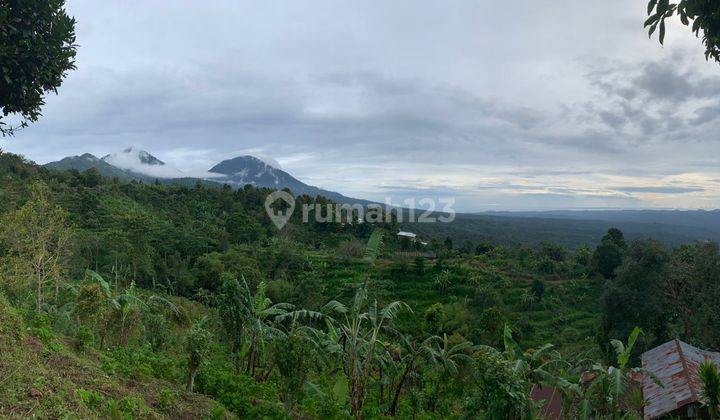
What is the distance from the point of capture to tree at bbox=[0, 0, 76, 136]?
17.5 feet

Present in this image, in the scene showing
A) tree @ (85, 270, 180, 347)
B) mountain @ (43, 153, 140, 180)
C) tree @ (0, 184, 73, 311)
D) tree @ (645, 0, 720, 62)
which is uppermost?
mountain @ (43, 153, 140, 180)

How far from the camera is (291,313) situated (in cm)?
941

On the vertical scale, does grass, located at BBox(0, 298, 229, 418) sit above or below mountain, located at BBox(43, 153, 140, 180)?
below

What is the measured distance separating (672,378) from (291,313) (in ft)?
38.9

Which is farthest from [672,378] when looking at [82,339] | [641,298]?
[82,339]

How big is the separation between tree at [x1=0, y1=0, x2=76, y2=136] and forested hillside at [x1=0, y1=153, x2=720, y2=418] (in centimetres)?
308

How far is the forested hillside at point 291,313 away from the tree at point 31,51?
308 centimetres

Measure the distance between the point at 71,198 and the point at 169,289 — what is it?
15.2 metres

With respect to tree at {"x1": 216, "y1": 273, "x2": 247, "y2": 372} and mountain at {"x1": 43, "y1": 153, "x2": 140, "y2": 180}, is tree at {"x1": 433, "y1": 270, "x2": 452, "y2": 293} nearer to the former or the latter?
tree at {"x1": 216, "y1": 273, "x2": 247, "y2": 372}

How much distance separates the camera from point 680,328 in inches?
862

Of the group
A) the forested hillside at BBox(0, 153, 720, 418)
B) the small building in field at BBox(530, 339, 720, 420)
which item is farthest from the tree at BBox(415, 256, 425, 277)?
the small building in field at BBox(530, 339, 720, 420)

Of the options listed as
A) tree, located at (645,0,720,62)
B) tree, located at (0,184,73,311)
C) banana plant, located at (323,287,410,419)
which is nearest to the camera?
tree, located at (645,0,720,62)

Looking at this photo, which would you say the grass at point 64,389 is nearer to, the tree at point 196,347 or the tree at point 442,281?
the tree at point 196,347

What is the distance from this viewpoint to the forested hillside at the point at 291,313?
21.0ft
